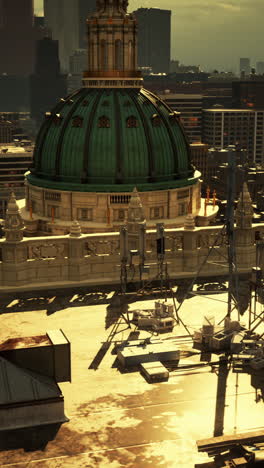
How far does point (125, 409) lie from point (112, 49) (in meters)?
53.7

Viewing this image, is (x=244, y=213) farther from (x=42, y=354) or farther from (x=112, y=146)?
(x=42, y=354)

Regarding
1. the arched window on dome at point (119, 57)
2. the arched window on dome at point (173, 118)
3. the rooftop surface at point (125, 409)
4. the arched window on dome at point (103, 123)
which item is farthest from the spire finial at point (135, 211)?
the arched window on dome at point (119, 57)

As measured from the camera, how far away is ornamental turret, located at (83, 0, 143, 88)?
7712 centimetres

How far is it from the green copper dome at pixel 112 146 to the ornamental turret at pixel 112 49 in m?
1.04

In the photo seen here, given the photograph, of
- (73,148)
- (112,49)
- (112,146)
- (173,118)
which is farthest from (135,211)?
(112,49)

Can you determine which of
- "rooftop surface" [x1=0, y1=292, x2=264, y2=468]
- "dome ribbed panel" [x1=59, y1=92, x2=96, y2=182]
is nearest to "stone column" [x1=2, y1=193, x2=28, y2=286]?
"rooftop surface" [x1=0, y1=292, x2=264, y2=468]

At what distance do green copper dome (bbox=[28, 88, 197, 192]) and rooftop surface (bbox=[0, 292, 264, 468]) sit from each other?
31173 mm

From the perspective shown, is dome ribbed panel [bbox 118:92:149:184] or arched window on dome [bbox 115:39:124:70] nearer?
dome ribbed panel [bbox 118:92:149:184]

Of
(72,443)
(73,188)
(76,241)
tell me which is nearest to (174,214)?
(73,188)

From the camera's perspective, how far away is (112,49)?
77312 mm

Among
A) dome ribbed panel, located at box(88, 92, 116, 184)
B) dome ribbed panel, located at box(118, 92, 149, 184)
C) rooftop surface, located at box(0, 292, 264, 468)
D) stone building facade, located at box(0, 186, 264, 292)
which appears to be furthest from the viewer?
dome ribbed panel, located at box(118, 92, 149, 184)

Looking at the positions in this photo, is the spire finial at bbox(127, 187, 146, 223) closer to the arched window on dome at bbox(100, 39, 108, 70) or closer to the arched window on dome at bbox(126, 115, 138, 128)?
the arched window on dome at bbox(126, 115, 138, 128)

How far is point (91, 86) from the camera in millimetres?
77562

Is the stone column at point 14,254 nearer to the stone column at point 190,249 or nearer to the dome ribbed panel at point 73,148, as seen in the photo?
the stone column at point 190,249
